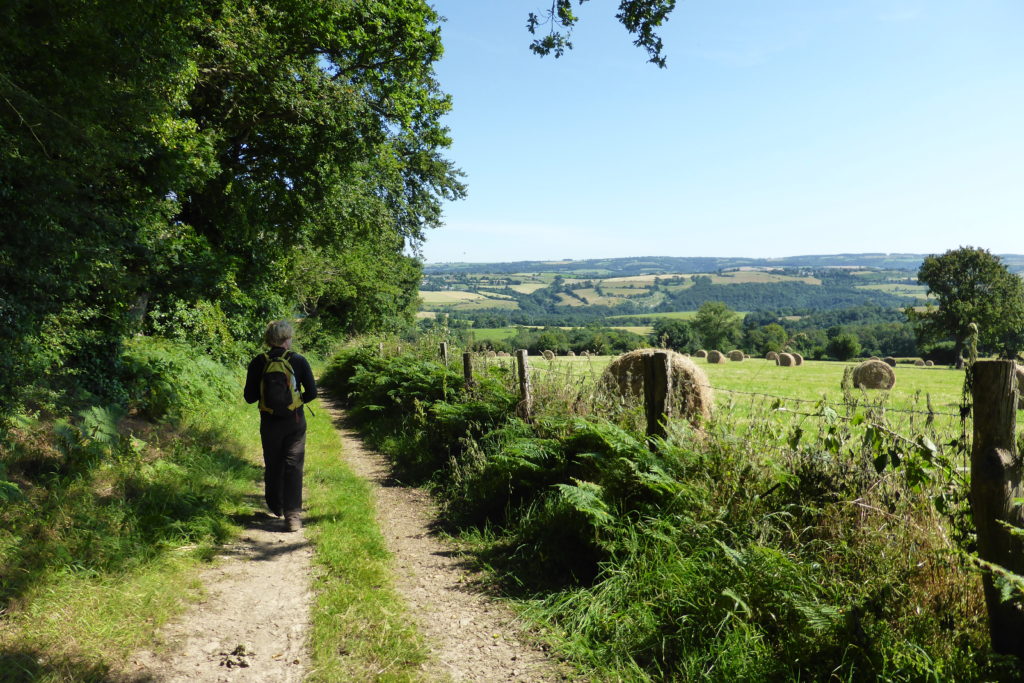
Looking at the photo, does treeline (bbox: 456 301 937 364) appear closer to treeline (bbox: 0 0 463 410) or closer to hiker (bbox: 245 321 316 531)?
treeline (bbox: 0 0 463 410)

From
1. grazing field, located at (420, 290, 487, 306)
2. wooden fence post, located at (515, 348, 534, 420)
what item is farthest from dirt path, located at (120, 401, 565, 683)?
grazing field, located at (420, 290, 487, 306)

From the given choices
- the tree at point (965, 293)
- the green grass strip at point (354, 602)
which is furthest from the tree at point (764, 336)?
the green grass strip at point (354, 602)

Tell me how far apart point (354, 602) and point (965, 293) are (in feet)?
223

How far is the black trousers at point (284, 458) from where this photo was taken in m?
6.08

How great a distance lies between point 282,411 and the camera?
605cm

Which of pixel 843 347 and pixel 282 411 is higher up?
pixel 282 411

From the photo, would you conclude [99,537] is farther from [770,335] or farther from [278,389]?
[770,335]

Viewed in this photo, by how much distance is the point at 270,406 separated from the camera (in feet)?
19.7

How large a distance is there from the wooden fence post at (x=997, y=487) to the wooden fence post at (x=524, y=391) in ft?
17.1

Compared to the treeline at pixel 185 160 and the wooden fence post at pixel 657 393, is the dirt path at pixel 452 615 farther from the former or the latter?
the treeline at pixel 185 160

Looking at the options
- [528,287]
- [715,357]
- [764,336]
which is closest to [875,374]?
[715,357]

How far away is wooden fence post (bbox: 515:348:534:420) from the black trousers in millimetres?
2852

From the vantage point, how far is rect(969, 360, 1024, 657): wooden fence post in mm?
2799

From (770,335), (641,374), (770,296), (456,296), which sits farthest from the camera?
(770,296)
